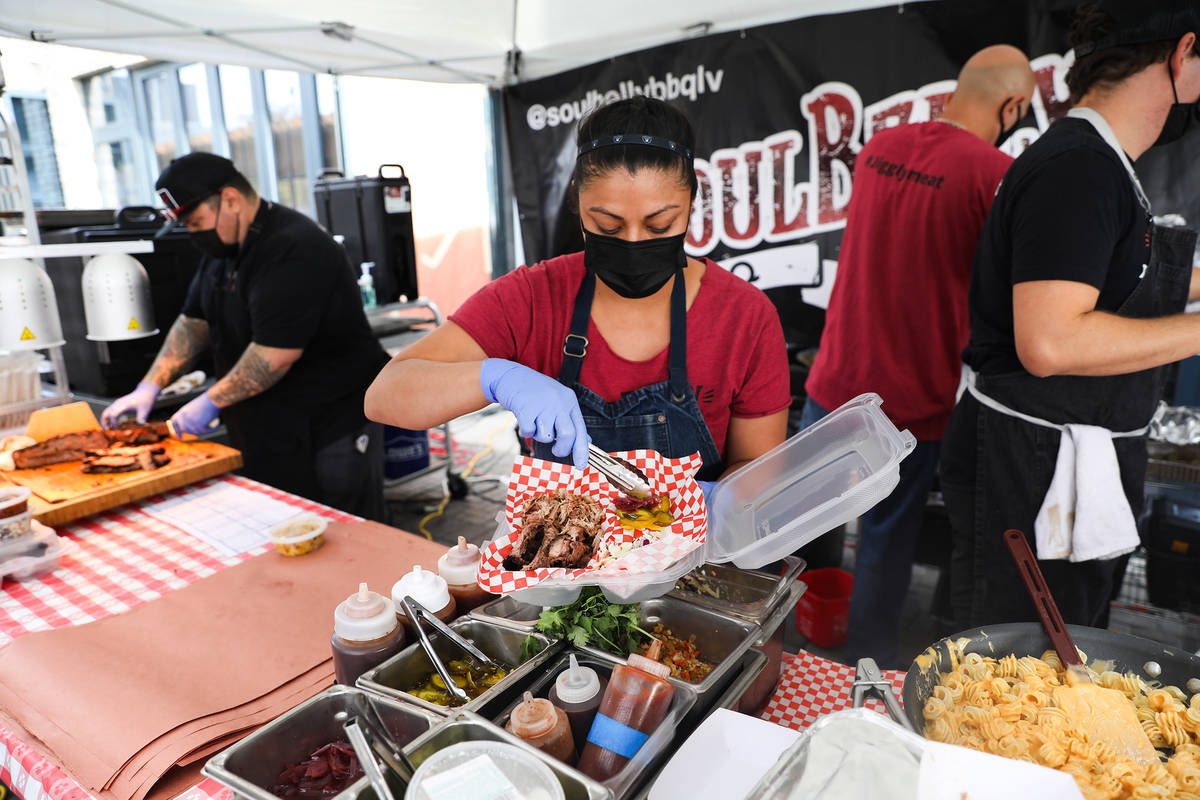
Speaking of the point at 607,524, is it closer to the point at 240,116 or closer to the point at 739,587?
the point at 739,587

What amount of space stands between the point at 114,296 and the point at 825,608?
3441 millimetres

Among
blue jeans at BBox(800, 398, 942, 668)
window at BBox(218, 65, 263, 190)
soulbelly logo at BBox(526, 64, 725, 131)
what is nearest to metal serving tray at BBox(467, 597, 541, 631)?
blue jeans at BBox(800, 398, 942, 668)

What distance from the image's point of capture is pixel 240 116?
8.84m

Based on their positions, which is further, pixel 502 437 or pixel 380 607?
pixel 502 437

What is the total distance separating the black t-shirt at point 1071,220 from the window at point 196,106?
970 cm

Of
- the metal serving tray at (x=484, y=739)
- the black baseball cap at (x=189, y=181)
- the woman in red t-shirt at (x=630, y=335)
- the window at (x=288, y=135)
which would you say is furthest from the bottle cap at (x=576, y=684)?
the window at (x=288, y=135)

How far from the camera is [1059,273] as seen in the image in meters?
1.87

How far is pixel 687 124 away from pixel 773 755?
1.46 metres

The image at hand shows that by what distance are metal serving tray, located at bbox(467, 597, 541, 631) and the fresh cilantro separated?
87mm

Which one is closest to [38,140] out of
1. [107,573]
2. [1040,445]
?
[107,573]

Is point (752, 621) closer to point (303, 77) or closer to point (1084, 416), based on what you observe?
point (1084, 416)

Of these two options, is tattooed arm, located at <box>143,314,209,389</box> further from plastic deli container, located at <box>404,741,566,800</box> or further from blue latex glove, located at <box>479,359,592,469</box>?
plastic deli container, located at <box>404,741,566,800</box>

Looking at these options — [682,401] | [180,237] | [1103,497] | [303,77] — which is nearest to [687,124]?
[682,401]

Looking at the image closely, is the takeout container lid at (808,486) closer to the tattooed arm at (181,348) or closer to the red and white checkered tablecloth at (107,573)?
the red and white checkered tablecloth at (107,573)
